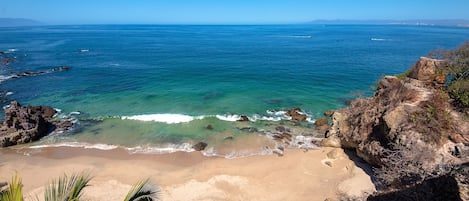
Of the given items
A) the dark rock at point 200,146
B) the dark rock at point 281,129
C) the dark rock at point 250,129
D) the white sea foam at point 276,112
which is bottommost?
the dark rock at point 200,146

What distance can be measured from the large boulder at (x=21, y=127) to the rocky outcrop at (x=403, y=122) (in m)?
21.5

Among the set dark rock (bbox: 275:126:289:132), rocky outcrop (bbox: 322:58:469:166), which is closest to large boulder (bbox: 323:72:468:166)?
rocky outcrop (bbox: 322:58:469:166)

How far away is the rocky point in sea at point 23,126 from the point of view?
20266mm

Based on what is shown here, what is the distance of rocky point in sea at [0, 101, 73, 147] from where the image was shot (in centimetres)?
2027

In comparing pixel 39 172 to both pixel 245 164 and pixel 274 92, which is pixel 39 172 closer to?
pixel 245 164

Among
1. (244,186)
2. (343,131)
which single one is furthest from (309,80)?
(244,186)

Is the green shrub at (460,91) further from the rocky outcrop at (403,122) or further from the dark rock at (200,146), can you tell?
the dark rock at (200,146)

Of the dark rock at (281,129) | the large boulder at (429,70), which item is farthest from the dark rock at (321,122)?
the large boulder at (429,70)

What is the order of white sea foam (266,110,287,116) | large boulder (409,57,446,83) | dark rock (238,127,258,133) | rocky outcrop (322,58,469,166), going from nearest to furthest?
1. rocky outcrop (322,58,469,166)
2. large boulder (409,57,446,83)
3. dark rock (238,127,258,133)
4. white sea foam (266,110,287,116)

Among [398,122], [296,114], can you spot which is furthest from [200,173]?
[296,114]

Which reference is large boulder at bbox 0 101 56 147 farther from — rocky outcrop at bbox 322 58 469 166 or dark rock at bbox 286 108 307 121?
rocky outcrop at bbox 322 58 469 166

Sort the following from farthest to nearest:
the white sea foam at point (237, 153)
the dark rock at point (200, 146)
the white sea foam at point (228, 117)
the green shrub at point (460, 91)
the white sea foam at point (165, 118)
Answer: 1. the white sea foam at point (228, 117)
2. the white sea foam at point (165, 118)
3. the dark rock at point (200, 146)
4. the white sea foam at point (237, 153)
5. the green shrub at point (460, 91)

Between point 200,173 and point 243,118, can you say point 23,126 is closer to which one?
point 200,173

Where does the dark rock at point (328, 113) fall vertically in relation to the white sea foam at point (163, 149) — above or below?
above
